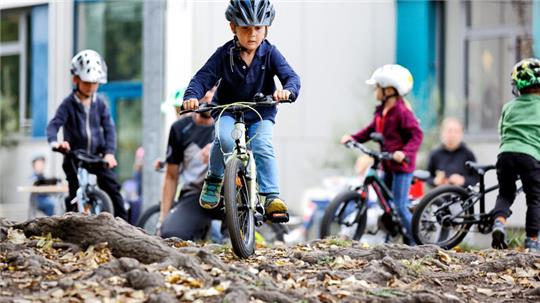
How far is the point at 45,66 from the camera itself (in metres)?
25.8

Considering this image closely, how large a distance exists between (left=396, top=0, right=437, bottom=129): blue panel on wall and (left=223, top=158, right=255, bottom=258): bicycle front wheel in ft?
38.3

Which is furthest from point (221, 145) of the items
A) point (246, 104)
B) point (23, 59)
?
point (23, 59)

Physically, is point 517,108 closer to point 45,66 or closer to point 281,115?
point 281,115

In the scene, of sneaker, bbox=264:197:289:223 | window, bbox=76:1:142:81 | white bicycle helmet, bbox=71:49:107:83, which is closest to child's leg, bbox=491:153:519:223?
sneaker, bbox=264:197:289:223

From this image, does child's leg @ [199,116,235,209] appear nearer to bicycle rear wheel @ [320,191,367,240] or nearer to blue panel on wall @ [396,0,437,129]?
bicycle rear wheel @ [320,191,367,240]

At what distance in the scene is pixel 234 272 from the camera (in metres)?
6.73

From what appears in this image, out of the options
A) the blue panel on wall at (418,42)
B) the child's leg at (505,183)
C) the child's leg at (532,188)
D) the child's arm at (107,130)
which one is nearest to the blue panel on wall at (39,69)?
the blue panel on wall at (418,42)

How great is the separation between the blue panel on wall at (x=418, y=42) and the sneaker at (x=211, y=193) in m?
11.4

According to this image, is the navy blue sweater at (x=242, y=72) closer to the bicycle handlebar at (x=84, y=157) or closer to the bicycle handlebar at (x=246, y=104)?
the bicycle handlebar at (x=246, y=104)

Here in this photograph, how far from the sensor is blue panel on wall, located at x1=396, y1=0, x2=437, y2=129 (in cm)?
1936

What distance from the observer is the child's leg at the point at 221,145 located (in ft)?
25.7

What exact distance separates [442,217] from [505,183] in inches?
34.3

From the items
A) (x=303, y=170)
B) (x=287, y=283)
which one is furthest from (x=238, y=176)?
(x=303, y=170)

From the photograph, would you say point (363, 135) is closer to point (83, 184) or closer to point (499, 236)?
point (499, 236)
